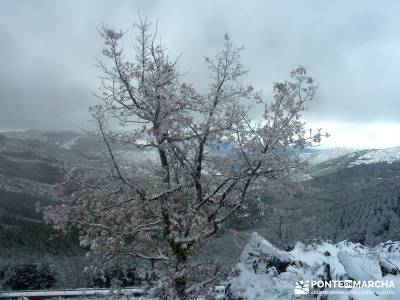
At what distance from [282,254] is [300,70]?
6833 mm

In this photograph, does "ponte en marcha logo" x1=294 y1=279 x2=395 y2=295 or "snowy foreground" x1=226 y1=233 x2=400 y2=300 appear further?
"snowy foreground" x1=226 y1=233 x2=400 y2=300

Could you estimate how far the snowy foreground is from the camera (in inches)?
453

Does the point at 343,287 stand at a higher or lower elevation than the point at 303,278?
higher

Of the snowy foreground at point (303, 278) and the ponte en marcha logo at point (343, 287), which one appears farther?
the snowy foreground at point (303, 278)

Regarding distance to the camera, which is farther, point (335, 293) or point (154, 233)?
point (154, 233)

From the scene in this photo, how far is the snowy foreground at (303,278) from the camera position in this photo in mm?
11500

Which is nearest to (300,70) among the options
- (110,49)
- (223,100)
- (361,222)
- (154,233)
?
(223,100)

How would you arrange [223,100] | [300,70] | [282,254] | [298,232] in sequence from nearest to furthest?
[300,70]
[223,100]
[282,254]
[298,232]

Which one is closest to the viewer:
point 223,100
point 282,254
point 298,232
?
point 223,100

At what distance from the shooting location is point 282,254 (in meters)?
16.6

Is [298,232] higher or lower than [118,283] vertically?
lower

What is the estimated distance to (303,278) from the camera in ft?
48.3

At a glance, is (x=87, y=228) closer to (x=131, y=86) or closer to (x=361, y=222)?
(x=131, y=86)

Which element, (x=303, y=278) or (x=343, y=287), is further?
(x=303, y=278)
